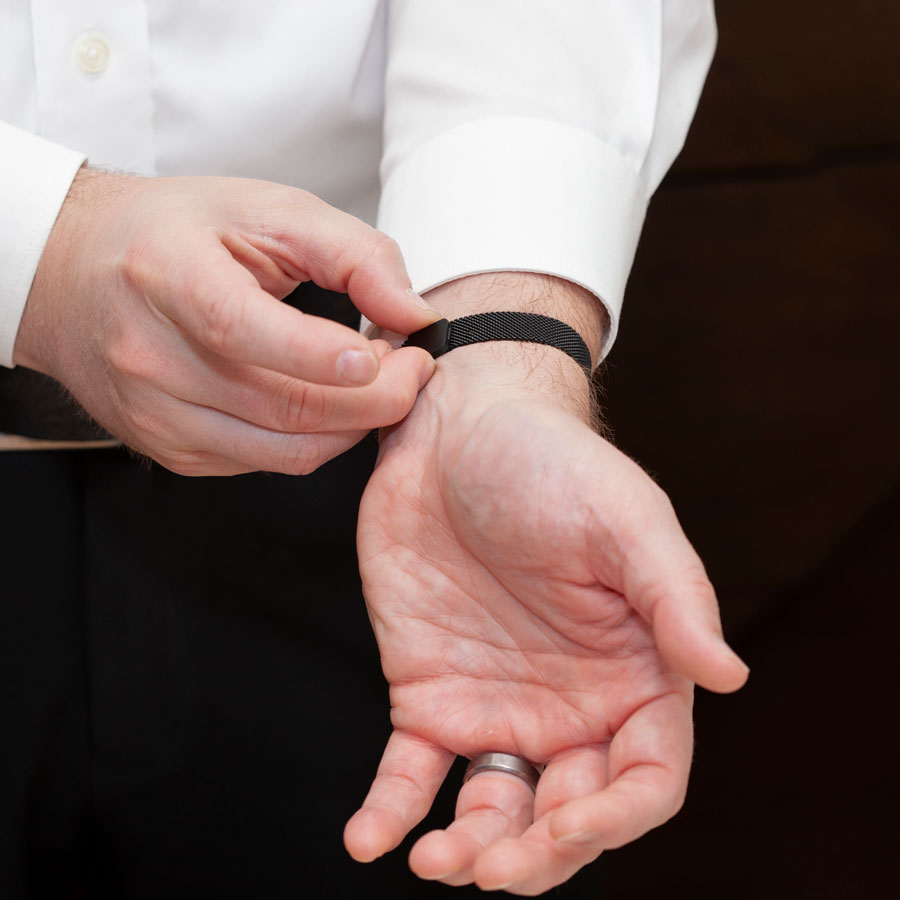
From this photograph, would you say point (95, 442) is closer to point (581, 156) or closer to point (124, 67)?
point (124, 67)

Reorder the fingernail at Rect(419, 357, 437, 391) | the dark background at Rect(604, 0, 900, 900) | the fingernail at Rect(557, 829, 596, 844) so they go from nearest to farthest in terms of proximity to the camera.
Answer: the fingernail at Rect(557, 829, 596, 844), the fingernail at Rect(419, 357, 437, 391), the dark background at Rect(604, 0, 900, 900)

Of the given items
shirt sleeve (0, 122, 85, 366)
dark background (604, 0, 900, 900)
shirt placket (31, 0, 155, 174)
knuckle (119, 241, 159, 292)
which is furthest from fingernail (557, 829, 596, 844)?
dark background (604, 0, 900, 900)

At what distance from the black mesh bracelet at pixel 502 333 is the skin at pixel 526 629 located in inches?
0.7

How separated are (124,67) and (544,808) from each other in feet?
1.91

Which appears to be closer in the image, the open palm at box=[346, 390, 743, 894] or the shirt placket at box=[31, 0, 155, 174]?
the open palm at box=[346, 390, 743, 894]

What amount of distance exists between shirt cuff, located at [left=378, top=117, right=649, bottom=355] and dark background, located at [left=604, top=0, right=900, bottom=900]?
2.17ft

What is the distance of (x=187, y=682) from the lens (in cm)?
80

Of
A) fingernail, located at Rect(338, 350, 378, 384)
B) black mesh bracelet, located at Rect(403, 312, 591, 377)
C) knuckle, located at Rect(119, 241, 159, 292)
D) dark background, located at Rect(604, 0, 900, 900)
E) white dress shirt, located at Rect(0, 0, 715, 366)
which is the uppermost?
white dress shirt, located at Rect(0, 0, 715, 366)

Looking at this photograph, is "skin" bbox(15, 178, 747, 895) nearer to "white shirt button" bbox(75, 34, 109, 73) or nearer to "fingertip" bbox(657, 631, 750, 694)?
"fingertip" bbox(657, 631, 750, 694)

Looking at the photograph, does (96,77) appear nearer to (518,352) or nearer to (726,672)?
(518,352)

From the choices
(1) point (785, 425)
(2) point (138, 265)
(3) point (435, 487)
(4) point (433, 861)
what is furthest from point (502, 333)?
(1) point (785, 425)

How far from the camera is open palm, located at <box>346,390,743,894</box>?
1.46 feet

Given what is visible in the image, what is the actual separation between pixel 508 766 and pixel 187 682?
1.24 ft

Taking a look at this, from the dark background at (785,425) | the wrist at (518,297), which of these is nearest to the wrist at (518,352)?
the wrist at (518,297)
